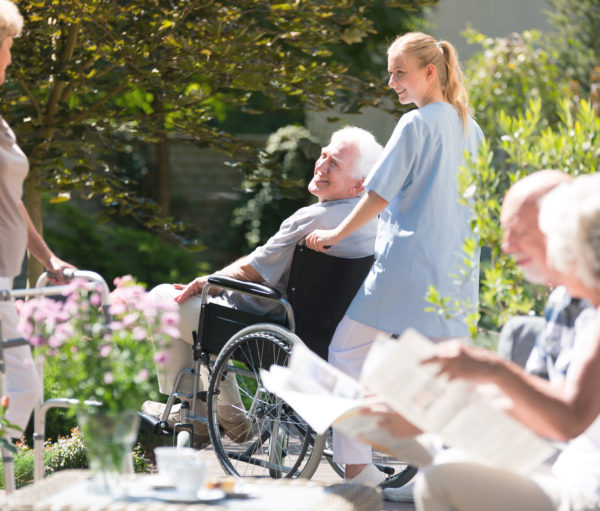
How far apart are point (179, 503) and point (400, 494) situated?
183cm

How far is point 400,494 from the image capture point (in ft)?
12.3

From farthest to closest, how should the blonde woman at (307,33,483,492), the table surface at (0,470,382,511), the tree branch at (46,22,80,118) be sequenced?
1. the tree branch at (46,22,80,118)
2. the blonde woman at (307,33,483,492)
3. the table surface at (0,470,382,511)

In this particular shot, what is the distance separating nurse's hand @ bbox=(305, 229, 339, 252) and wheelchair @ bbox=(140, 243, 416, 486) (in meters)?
0.08

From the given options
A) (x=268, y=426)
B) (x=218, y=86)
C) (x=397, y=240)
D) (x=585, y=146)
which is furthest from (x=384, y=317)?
(x=218, y=86)

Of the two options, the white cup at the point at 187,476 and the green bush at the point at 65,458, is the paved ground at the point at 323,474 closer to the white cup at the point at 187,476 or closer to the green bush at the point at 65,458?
the green bush at the point at 65,458

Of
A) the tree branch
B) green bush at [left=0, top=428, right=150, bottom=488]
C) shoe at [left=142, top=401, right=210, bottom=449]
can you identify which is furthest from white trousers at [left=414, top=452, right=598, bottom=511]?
the tree branch

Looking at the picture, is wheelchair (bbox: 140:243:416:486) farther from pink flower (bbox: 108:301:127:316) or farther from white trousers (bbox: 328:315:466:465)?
pink flower (bbox: 108:301:127:316)

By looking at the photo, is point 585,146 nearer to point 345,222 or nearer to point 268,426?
point 345,222

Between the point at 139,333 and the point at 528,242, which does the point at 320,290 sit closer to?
the point at 528,242

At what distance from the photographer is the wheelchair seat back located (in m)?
3.85

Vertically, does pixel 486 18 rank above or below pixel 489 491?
above

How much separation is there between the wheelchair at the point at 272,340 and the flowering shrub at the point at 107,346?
1.48 m

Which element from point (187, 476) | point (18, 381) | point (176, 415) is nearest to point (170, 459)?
point (187, 476)

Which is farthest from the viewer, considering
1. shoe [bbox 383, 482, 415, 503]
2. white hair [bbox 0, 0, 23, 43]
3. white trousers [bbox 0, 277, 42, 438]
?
shoe [bbox 383, 482, 415, 503]
